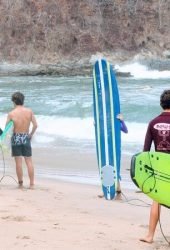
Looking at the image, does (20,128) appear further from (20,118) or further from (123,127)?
(123,127)

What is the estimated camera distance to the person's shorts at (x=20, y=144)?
6.62 metres

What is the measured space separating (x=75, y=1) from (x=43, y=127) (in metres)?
29.6

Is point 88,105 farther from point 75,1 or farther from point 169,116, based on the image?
point 75,1

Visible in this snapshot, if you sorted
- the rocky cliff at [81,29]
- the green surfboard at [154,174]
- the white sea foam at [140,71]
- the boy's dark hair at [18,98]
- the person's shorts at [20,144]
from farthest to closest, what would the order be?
the rocky cliff at [81,29], the white sea foam at [140,71], the person's shorts at [20,144], the boy's dark hair at [18,98], the green surfboard at [154,174]

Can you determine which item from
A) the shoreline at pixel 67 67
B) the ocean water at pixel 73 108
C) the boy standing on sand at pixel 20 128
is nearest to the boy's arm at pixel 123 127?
the boy standing on sand at pixel 20 128

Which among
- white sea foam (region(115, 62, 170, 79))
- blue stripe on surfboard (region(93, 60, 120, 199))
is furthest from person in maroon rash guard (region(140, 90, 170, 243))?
white sea foam (region(115, 62, 170, 79))

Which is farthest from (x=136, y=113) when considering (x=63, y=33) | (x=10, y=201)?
(x=63, y=33)

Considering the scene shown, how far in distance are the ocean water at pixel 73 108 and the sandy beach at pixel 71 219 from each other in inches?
124

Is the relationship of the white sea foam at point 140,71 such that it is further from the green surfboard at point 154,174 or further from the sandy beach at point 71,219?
the green surfboard at point 154,174

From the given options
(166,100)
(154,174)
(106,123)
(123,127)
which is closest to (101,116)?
(106,123)

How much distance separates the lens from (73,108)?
1748 cm

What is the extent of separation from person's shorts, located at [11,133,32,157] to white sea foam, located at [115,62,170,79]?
87.0 ft

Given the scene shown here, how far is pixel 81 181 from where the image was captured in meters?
7.45

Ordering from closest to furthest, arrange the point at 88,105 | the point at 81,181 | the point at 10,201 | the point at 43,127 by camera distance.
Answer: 1. the point at 10,201
2. the point at 81,181
3. the point at 43,127
4. the point at 88,105
